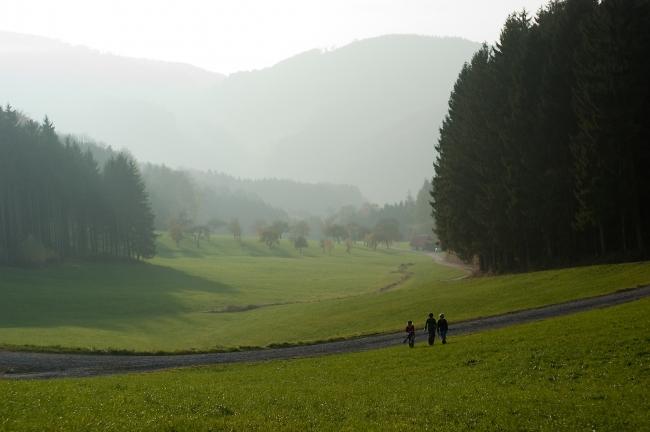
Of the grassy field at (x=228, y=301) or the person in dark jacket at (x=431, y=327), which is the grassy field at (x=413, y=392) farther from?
the grassy field at (x=228, y=301)

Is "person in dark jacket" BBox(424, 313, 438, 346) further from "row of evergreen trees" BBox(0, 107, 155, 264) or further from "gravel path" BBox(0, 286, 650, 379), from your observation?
"row of evergreen trees" BBox(0, 107, 155, 264)

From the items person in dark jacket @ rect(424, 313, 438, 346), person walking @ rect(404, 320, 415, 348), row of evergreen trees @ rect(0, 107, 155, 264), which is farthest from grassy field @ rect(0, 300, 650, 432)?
row of evergreen trees @ rect(0, 107, 155, 264)

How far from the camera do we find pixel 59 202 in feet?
339

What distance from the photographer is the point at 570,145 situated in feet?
174

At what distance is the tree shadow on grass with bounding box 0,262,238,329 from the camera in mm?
62594

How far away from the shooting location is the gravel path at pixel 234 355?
3197 centimetres

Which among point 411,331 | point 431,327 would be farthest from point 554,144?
point 411,331

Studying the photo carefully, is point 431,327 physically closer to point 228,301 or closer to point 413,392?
point 413,392

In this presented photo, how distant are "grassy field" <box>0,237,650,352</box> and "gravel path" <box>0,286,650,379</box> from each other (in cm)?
359

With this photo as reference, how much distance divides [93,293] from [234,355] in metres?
49.8

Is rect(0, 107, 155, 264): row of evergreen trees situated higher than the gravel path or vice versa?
rect(0, 107, 155, 264): row of evergreen trees

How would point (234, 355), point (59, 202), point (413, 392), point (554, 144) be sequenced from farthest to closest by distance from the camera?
point (59, 202), point (554, 144), point (234, 355), point (413, 392)

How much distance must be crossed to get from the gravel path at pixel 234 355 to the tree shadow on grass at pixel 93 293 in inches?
969

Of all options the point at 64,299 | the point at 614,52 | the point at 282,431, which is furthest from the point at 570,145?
the point at 64,299
